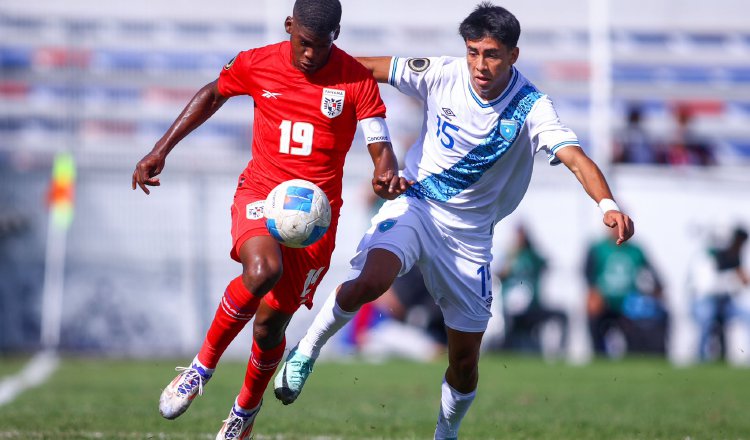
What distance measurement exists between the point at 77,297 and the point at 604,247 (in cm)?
860

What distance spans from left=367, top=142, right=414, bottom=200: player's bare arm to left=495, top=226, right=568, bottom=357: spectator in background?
10.9 metres

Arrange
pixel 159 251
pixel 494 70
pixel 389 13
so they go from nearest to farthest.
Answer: pixel 494 70 < pixel 159 251 < pixel 389 13

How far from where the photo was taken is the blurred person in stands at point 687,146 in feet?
65.1

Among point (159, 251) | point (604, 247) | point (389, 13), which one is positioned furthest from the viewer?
point (389, 13)

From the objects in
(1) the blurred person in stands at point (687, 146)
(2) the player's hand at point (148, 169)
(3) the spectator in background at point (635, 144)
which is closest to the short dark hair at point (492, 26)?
(2) the player's hand at point (148, 169)

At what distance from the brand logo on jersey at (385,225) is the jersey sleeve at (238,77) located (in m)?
1.19

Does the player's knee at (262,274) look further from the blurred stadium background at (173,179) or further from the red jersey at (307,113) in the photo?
the blurred stadium background at (173,179)

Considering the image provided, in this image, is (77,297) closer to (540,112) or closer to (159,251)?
(159,251)

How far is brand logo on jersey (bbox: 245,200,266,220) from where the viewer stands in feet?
23.4

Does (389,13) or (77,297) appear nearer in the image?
(77,297)

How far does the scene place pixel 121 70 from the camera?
2022 cm

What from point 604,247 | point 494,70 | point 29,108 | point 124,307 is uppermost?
point 494,70

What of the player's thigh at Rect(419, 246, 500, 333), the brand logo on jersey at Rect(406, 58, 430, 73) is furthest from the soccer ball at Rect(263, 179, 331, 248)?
the brand logo on jersey at Rect(406, 58, 430, 73)

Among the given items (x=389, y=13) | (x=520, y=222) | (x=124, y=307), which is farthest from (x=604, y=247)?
(x=124, y=307)
